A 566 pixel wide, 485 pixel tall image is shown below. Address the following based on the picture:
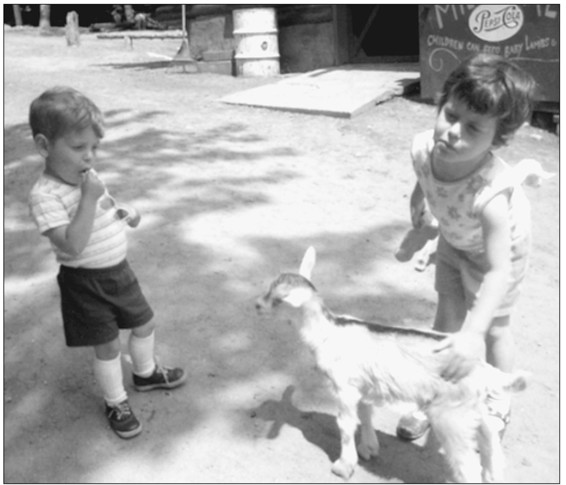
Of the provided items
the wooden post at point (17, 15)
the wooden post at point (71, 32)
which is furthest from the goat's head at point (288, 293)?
the wooden post at point (17, 15)

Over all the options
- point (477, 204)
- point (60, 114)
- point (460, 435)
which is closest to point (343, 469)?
point (460, 435)

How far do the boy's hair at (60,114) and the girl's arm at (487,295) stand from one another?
4.77 feet

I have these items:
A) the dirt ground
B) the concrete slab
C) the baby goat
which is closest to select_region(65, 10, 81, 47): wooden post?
the concrete slab

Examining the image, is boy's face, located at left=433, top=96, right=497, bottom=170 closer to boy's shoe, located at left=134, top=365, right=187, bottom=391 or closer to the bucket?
boy's shoe, located at left=134, top=365, right=187, bottom=391

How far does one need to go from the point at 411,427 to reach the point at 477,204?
0.97 m

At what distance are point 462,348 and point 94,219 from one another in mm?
1375

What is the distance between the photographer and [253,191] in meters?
5.39

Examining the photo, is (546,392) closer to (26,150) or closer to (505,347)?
(505,347)

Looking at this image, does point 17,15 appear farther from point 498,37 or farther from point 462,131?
point 462,131

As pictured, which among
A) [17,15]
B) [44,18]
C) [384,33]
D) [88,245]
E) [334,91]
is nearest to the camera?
[88,245]

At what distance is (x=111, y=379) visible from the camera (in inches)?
109

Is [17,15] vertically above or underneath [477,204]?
above

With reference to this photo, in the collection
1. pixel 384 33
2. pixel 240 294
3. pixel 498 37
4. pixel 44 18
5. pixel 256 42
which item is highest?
pixel 44 18

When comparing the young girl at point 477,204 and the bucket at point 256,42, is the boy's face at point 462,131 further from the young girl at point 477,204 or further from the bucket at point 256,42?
the bucket at point 256,42
